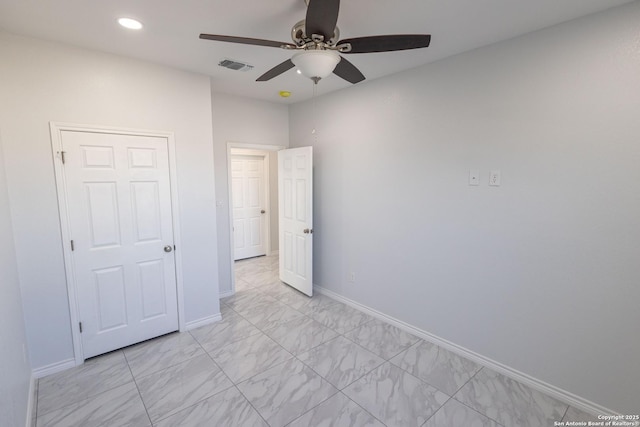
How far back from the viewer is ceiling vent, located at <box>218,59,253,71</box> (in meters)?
2.69

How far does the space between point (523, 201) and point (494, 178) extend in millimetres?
277

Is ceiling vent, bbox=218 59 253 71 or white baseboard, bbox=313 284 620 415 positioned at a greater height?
ceiling vent, bbox=218 59 253 71

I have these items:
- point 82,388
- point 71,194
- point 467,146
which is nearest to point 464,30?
point 467,146

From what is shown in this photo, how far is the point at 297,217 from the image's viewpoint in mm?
4070

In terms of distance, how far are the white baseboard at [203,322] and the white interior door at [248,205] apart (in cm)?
244

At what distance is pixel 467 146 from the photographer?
2559mm

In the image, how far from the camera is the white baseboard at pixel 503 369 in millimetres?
2066

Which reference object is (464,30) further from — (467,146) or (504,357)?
(504,357)

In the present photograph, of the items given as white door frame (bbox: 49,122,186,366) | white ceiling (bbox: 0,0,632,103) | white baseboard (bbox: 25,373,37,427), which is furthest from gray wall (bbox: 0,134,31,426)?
white ceiling (bbox: 0,0,632,103)

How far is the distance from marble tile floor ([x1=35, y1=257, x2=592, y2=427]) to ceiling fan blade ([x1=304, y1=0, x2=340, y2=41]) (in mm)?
2348

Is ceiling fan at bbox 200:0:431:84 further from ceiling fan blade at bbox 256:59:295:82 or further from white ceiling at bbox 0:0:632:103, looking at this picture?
white ceiling at bbox 0:0:632:103

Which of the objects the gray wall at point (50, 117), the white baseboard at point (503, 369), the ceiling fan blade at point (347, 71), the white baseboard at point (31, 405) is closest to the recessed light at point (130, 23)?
the gray wall at point (50, 117)

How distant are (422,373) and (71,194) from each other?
3267 mm

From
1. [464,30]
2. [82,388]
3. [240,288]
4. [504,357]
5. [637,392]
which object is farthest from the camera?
[240,288]
